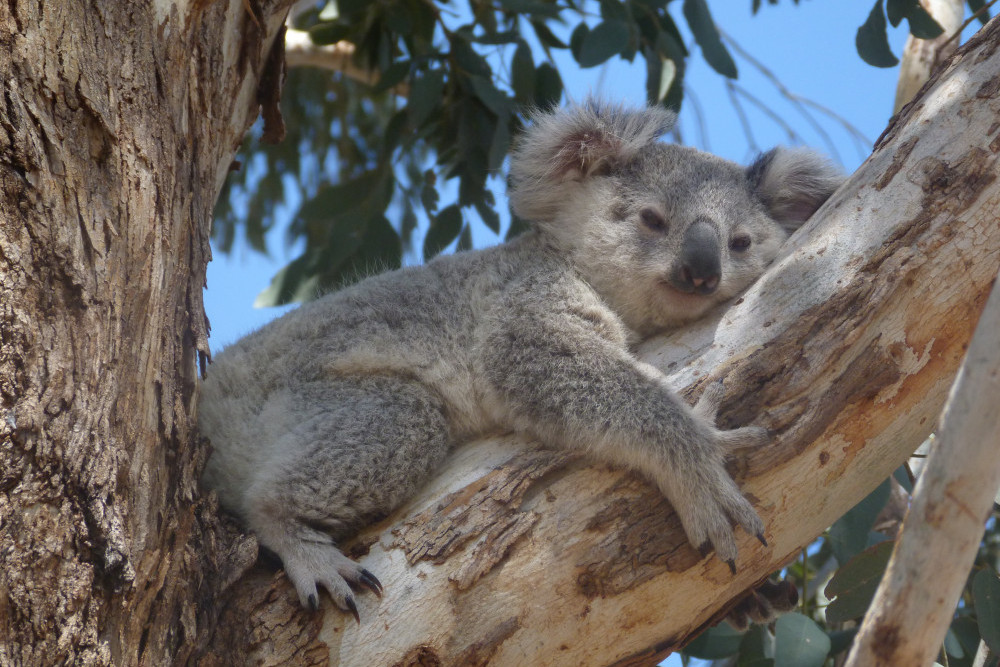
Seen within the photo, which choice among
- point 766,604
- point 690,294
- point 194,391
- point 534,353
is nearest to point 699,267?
point 690,294

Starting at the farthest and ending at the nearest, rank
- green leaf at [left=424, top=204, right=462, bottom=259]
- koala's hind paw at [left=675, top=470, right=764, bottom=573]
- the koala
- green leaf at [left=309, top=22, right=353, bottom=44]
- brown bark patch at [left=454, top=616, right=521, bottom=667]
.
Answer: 1. green leaf at [left=424, top=204, right=462, bottom=259]
2. green leaf at [left=309, top=22, right=353, bottom=44]
3. the koala
4. koala's hind paw at [left=675, top=470, right=764, bottom=573]
5. brown bark patch at [left=454, top=616, right=521, bottom=667]

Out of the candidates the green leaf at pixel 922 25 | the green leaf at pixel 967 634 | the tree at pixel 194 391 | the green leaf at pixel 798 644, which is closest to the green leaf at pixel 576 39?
the green leaf at pixel 922 25

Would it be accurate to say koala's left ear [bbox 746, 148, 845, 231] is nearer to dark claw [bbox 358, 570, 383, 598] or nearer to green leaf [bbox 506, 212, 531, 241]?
green leaf [bbox 506, 212, 531, 241]

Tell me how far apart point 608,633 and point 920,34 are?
93.2 inches

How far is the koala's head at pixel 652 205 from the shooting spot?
2791 millimetres

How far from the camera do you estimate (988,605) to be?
2.60m

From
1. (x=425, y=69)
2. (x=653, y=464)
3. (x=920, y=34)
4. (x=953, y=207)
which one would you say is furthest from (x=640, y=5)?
(x=653, y=464)

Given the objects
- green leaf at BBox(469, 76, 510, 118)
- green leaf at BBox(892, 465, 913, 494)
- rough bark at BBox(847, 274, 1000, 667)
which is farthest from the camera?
green leaf at BBox(469, 76, 510, 118)

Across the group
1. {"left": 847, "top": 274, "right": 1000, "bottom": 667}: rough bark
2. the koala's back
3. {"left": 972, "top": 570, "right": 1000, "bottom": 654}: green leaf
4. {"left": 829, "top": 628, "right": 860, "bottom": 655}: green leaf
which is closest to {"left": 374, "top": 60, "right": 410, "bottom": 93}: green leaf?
the koala's back

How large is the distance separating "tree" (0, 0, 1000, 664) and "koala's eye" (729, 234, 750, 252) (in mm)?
514

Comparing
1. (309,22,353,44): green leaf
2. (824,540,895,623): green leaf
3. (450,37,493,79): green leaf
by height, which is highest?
(309,22,353,44): green leaf

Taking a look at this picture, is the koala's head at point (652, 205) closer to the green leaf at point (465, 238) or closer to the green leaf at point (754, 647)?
the green leaf at point (465, 238)

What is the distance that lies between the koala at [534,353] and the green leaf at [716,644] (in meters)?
0.85

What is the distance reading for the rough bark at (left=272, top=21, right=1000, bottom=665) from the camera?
205cm
